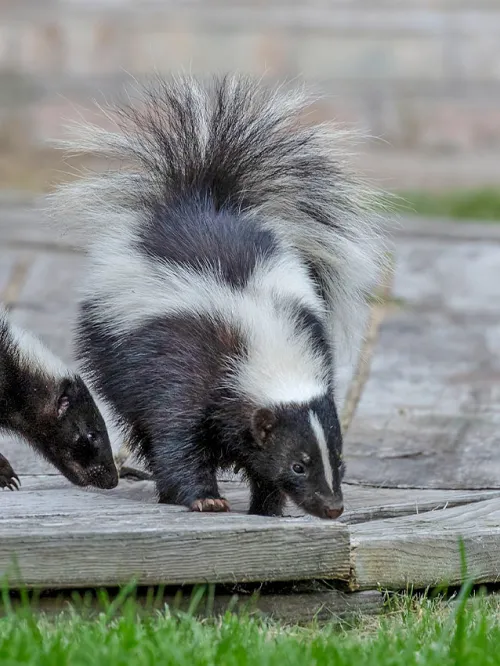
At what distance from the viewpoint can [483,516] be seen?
4.93 meters

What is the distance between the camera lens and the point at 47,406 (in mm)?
6059

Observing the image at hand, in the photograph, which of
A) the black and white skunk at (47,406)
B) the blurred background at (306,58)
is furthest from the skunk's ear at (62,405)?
the blurred background at (306,58)

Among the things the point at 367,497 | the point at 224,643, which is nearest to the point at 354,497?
the point at 367,497

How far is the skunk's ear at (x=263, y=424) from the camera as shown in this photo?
16.2 feet

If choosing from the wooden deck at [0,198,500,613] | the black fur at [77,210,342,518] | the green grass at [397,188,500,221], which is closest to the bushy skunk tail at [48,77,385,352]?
the black fur at [77,210,342,518]

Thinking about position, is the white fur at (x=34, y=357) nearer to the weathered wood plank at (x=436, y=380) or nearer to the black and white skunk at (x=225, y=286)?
the black and white skunk at (x=225, y=286)

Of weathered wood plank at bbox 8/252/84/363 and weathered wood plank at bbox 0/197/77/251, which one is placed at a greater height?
weathered wood plank at bbox 8/252/84/363

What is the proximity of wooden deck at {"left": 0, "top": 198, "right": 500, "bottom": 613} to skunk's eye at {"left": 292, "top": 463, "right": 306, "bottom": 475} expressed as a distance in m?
0.23

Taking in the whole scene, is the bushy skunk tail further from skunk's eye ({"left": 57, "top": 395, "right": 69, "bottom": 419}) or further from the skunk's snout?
the skunk's snout

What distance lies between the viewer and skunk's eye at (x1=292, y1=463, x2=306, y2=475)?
4.92 metres

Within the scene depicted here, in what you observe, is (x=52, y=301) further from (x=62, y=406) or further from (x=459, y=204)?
(x=459, y=204)

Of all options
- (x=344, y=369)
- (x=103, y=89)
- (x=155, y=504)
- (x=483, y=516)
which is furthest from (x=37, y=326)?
(x=103, y=89)

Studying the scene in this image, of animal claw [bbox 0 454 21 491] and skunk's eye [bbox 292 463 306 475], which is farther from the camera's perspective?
animal claw [bbox 0 454 21 491]

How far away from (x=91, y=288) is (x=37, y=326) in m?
2.84
